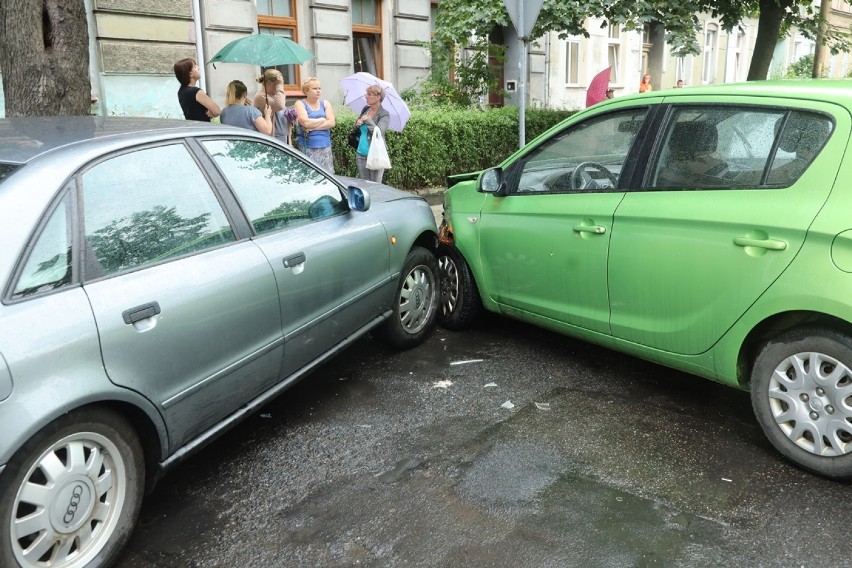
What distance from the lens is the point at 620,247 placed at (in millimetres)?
4043

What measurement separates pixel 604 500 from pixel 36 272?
236cm

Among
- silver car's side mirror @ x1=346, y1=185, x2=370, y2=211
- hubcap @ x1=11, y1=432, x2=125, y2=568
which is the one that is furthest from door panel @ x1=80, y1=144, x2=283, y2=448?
silver car's side mirror @ x1=346, y1=185, x2=370, y2=211

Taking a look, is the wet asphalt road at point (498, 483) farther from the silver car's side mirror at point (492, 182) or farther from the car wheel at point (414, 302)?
the silver car's side mirror at point (492, 182)

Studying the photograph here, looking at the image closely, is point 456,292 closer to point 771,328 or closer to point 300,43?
point 771,328

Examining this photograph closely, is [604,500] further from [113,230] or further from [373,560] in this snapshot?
[113,230]

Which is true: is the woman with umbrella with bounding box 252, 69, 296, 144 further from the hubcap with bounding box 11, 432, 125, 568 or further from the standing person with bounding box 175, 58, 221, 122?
the hubcap with bounding box 11, 432, 125, 568

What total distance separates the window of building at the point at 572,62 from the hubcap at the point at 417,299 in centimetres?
1803

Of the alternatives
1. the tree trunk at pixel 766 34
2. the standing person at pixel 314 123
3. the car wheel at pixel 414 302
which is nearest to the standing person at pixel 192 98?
the standing person at pixel 314 123

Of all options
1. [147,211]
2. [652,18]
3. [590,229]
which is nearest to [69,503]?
[147,211]

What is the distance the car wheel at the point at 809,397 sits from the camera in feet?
10.5

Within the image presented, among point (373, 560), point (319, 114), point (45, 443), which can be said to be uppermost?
point (319, 114)

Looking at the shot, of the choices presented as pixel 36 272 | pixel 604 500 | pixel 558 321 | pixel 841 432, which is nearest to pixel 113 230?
pixel 36 272

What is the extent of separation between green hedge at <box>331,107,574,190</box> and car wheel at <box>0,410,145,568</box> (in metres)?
7.87

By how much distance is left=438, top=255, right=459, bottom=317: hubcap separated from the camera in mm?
5387
